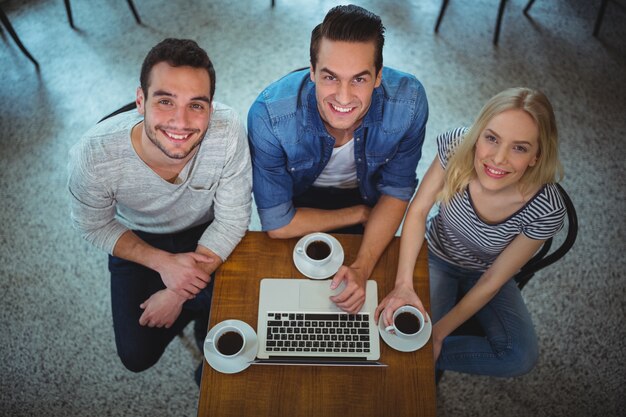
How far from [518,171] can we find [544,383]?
1071mm

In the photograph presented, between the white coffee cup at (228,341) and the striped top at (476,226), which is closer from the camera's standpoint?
the white coffee cup at (228,341)

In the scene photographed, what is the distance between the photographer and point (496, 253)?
1.68 m

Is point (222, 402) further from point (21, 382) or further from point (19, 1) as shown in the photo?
point (19, 1)

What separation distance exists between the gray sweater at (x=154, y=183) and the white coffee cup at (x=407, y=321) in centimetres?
51

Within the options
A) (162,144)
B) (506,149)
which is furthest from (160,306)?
(506,149)

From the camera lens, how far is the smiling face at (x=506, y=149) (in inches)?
56.4

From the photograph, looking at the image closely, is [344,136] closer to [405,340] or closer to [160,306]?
[405,340]

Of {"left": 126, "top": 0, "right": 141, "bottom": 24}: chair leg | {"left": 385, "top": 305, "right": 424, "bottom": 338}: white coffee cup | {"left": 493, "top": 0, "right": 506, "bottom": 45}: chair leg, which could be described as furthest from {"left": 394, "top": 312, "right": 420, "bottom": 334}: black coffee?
{"left": 126, "top": 0, "right": 141, "bottom": 24}: chair leg

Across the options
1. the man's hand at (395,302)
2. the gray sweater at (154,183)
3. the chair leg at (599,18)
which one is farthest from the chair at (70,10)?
the chair leg at (599,18)

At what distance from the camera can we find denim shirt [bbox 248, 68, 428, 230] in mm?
1587

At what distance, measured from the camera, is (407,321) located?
4.40 feet

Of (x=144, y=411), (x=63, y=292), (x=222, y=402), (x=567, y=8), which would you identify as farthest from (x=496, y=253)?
(x=567, y=8)

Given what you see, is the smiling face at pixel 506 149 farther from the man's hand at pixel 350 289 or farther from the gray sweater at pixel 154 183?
the gray sweater at pixel 154 183

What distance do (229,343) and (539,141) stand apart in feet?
3.34
